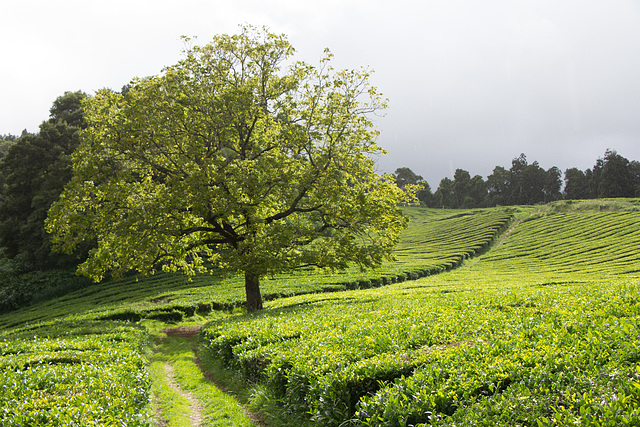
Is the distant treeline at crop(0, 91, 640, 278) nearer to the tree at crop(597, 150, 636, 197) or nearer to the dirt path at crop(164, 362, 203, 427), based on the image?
the dirt path at crop(164, 362, 203, 427)

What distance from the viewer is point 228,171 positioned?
16297mm

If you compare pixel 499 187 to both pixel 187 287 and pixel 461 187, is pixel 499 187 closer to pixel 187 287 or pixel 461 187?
pixel 461 187

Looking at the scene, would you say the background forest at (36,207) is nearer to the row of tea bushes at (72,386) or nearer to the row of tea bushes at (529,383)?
the row of tea bushes at (72,386)

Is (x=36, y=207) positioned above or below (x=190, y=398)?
above

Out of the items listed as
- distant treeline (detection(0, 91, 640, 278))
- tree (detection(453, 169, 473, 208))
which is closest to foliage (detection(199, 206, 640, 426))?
distant treeline (detection(0, 91, 640, 278))

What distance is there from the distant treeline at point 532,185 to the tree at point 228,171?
267 ft

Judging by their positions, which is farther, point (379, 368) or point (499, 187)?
point (499, 187)

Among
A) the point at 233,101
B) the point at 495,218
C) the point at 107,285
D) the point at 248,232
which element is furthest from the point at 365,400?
the point at 495,218

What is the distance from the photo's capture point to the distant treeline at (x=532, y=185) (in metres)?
105

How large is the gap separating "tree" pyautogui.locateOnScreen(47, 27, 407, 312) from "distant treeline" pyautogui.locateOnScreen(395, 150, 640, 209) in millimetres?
81521

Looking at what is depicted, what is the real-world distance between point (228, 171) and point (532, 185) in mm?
140547

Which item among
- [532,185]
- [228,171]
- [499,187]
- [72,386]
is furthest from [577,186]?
[72,386]

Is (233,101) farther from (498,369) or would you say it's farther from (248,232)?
(498,369)

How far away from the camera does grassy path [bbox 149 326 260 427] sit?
8.34 metres
